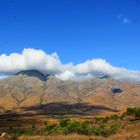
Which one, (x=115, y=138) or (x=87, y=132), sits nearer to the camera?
(x=115, y=138)

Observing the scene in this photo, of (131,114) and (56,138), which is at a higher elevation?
(131,114)

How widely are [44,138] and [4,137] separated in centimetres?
418

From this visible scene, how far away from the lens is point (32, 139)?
3538 centimetres

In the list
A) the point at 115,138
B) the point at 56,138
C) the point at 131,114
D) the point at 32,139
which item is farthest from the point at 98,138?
the point at 131,114

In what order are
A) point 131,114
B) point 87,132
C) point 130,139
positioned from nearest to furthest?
point 130,139
point 87,132
point 131,114

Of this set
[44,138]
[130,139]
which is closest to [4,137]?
[44,138]

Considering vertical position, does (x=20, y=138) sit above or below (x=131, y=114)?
below

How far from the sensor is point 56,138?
34.9 metres

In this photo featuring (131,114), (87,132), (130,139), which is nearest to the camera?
(130,139)

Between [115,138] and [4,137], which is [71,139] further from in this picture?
[4,137]

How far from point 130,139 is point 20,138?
11.7 m

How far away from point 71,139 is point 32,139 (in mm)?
4222

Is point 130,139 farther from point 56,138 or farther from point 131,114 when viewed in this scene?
point 131,114

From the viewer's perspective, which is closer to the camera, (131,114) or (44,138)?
(44,138)
